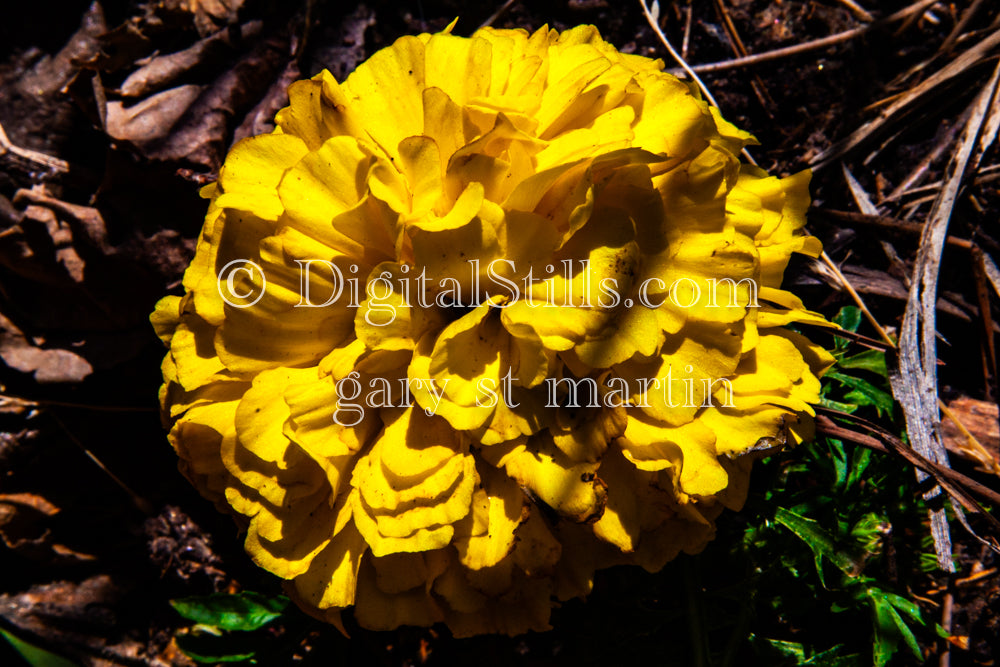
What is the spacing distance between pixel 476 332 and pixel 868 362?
120 centimetres

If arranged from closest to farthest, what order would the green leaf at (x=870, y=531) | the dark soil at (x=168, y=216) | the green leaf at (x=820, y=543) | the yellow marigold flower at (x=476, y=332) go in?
the yellow marigold flower at (x=476, y=332), the green leaf at (x=820, y=543), the green leaf at (x=870, y=531), the dark soil at (x=168, y=216)

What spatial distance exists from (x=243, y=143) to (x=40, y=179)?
1.35m

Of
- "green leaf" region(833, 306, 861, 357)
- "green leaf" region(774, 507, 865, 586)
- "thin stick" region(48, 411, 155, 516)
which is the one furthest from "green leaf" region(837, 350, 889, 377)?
"thin stick" region(48, 411, 155, 516)

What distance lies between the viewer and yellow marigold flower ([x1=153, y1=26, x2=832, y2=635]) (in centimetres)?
110

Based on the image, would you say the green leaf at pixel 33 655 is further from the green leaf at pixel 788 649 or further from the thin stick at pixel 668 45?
the thin stick at pixel 668 45

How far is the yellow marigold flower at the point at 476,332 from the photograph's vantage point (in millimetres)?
1104

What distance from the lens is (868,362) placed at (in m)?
1.78

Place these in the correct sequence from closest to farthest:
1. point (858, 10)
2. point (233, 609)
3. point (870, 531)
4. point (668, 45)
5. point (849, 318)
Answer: point (870, 531) < point (233, 609) < point (849, 318) < point (668, 45) < point (858, 10)

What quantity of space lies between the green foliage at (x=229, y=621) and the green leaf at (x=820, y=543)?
1291 millimetres

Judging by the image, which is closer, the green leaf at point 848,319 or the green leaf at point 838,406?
the green leaf at point 838,406

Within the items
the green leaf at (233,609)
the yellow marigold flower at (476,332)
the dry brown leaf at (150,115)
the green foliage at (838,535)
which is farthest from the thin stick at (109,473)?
the green foliage at (838,535)

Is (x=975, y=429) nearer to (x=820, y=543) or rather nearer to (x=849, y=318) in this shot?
(x=849, y=318)

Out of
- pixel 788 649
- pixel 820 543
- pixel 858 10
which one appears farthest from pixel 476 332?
pixel 858 10

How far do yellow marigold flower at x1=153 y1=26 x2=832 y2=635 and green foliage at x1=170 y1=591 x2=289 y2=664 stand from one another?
64cm
